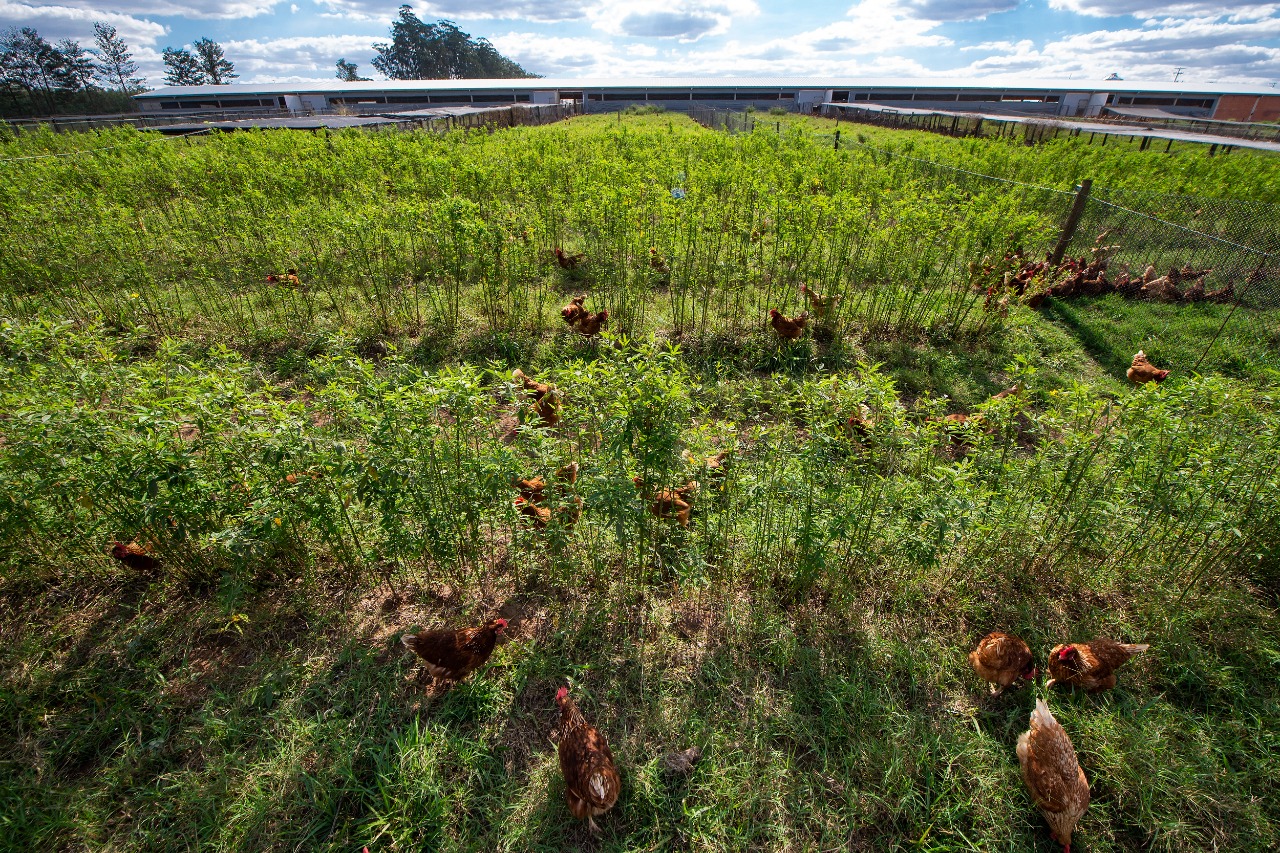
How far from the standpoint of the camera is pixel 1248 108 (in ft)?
124

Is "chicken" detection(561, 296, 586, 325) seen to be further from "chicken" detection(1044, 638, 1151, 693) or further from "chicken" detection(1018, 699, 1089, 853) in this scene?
"chicken" detection(1018, 699, 1089, 853)

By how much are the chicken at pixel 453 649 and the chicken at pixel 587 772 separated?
0.65 metres

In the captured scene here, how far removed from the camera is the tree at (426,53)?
6869 cm

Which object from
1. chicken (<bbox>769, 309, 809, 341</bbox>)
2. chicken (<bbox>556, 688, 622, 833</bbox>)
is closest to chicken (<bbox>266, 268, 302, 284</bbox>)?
chicken (<bbox>769, 309, 809, 341</bbox>)

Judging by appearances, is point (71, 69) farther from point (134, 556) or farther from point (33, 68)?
point (134, 556)

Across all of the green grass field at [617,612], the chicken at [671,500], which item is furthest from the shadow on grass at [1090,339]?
the chicken at [671,500]

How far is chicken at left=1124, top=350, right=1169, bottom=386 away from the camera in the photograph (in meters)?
5.68

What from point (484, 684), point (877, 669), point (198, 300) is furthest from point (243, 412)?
point (198, 300)

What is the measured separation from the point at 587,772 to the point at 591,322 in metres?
4.74

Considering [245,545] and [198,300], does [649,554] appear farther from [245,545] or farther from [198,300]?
[198,300]

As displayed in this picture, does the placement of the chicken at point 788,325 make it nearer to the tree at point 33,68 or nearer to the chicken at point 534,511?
the chicken at point 534,511

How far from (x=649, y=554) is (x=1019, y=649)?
2036 millimetres

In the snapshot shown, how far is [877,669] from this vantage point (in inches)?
118

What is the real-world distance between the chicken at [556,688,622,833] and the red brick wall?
55.1 metres
